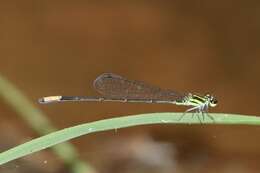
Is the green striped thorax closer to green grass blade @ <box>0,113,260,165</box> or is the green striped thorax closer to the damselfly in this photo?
the damselfly

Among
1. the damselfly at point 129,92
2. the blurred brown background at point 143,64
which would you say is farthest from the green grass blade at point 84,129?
the blurred brown background at point 143,64

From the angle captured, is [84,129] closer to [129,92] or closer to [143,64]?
[129,92]

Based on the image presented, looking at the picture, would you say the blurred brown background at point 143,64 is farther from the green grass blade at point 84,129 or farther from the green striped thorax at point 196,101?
the green grass blade at point 84,129

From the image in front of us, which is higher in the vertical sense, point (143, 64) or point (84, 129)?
point (84, 129)

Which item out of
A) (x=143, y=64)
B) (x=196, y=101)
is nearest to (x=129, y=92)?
(x=196, y=101)

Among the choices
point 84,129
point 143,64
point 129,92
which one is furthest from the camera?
point 143,64

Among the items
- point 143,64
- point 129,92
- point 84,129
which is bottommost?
point 143,64

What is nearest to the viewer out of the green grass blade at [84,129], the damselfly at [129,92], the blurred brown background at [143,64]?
the green grass blade at [84,129]

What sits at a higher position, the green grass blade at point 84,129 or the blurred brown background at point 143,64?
the green grass blade at point 84,129

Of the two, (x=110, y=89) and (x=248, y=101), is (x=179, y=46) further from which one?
(x=110, y=89)

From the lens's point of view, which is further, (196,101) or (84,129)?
(196,101)
